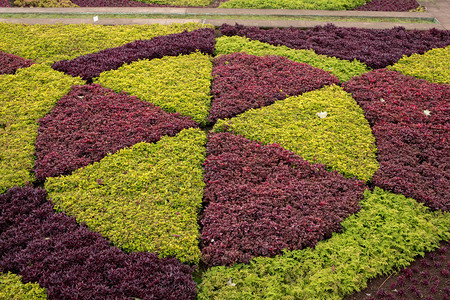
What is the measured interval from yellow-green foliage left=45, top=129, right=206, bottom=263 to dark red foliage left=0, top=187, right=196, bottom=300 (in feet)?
0.61

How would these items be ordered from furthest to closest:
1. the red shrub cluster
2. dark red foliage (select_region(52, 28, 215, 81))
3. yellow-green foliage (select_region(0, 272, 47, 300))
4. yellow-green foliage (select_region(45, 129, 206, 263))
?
A: dark red foliage (select_region(52, 28, 215, 81)) → the red shrub cluster → yellow-green foliage (select_region(45, 129, 206, 263)) → yellow-green foliage (select_region(0, 272, 47, 300))

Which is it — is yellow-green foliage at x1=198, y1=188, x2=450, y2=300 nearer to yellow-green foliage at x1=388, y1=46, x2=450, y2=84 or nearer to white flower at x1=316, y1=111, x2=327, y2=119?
white flower at x1=316, y1=111, x2=327, y2=119

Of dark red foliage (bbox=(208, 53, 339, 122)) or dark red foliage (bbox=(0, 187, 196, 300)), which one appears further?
dark red foliage (bbox=(208, 53, 339, 122))

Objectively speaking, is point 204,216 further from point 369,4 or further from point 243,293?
point 369,4

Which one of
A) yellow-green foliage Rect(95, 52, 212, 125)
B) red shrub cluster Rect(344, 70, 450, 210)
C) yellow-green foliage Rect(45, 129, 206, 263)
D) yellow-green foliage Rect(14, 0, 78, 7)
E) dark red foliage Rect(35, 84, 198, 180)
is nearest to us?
yellow-green foliage Rect(45, 129, 206, 263)

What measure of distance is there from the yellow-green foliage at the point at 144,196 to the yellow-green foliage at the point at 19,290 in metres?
1.04

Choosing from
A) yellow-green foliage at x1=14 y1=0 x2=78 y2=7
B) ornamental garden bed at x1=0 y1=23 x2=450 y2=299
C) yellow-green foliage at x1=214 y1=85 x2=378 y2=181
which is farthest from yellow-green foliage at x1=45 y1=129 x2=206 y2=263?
yellow-green foliage at x1=14 y1=0 x2=78 y2=7

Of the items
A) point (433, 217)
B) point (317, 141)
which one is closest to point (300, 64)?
point (317, 141)

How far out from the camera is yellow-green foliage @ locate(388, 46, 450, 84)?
8.73 metres

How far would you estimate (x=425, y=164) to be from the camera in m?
6.52

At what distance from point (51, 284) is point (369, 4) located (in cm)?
1240

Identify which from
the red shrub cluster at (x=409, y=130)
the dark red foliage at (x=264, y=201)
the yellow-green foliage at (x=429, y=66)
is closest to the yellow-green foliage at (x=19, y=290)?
the dark red foliage at (x=264, y=201)

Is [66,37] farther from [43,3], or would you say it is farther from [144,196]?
[144,196]

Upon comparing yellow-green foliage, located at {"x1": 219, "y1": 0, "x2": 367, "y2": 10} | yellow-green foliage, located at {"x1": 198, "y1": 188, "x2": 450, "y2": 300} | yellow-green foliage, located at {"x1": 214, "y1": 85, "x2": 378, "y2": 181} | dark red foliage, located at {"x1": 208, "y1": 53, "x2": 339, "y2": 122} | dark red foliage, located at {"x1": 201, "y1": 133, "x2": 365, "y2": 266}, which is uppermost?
yellow-green foliage, located at {"x1": 219, "y1": 0, "x2": 367, "y2": 10}
